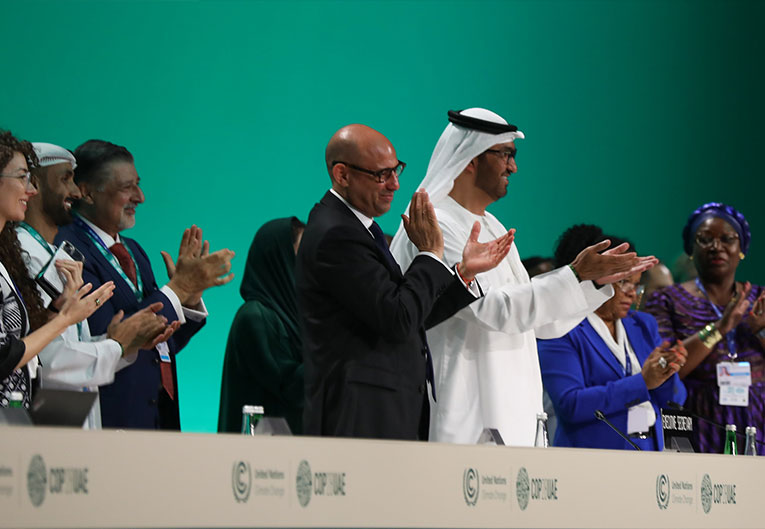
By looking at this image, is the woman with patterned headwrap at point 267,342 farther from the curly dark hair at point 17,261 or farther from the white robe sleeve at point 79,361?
the curly dark hair at point 17,261

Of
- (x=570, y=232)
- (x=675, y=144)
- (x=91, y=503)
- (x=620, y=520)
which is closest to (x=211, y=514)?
(x=91, y=503)

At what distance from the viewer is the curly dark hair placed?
2.66 meters

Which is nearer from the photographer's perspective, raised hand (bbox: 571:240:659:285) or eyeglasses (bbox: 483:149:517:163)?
raised hand (bbox: 571:240:659:285)

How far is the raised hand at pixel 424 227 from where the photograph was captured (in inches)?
105

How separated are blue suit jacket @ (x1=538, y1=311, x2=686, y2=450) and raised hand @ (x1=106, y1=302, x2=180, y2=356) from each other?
53.9 inches

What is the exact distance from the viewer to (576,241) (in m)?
3.85

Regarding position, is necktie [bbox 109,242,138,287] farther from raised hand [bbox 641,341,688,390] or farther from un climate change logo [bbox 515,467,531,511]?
raised hand [bbox 641,341,688,390]

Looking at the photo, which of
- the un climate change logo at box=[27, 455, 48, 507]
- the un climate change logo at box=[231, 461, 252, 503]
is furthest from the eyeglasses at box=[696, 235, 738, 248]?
the un climate change logo at box=[27, 455, 48, 507]

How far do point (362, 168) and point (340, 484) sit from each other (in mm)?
996

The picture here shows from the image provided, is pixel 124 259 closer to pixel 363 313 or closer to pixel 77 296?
pixel 77 296

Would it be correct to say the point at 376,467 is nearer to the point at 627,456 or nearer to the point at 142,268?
the point at 627,456

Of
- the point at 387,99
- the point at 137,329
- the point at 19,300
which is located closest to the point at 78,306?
the point at 19,300

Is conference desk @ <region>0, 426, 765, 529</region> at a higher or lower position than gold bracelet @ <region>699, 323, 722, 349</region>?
lower

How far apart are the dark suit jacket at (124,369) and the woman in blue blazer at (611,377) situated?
1.31 metres
